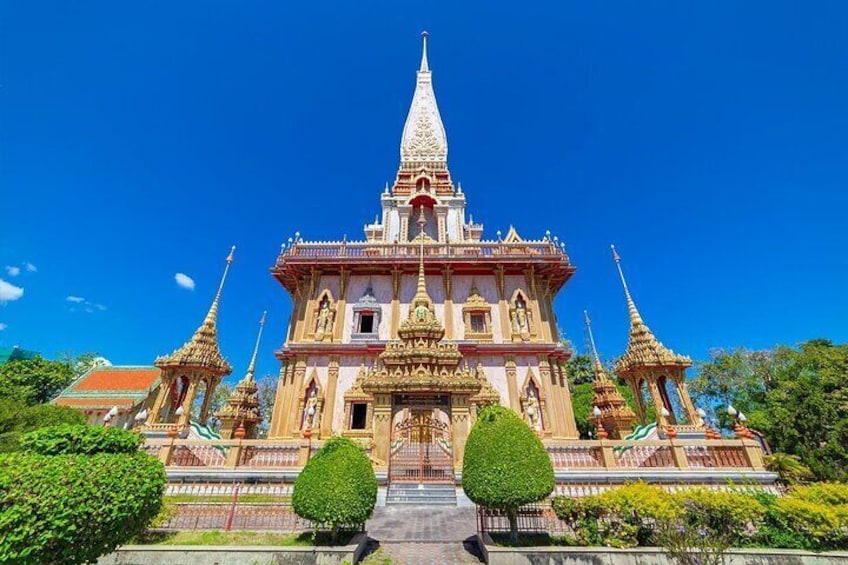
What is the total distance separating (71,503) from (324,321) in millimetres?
14566

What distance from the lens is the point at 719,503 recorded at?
22.4ft

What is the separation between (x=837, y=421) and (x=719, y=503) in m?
8.45

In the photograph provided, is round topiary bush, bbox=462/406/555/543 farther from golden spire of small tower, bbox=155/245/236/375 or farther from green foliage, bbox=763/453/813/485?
golden spire of small tower, bbox=155/245/236/375

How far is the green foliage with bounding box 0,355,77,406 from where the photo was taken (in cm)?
2817

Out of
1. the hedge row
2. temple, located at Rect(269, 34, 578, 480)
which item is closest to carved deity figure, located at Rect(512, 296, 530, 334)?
temple, located at Rect(269, 34, 578, 480)

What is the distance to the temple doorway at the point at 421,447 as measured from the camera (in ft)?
36.9

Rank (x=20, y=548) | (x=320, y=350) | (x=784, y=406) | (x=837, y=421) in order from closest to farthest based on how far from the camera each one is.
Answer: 1. (x=20, y=548)
2. (x=837, y=421)
3. (x=784, y=406)
4. (x=320, y=350)

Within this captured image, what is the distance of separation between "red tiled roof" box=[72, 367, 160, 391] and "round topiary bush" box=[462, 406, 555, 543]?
28873 millimetres

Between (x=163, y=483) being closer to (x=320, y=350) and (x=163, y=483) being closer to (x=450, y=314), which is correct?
(x=320, y=350)

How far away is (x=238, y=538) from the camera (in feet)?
23.9

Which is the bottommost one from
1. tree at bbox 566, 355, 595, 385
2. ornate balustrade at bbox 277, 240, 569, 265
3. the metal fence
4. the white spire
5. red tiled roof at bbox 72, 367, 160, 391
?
the metal fence

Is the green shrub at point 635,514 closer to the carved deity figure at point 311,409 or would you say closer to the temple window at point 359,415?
the temple window at point 359,415

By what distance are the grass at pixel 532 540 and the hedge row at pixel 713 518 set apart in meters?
0.25

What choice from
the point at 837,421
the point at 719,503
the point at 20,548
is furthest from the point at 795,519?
the point at 20,548
